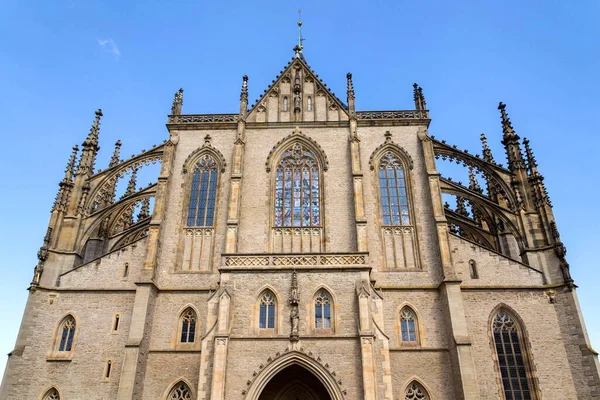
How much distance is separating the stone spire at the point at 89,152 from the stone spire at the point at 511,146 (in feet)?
81.5

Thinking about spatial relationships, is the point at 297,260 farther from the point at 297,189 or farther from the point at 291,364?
the point at 297,189

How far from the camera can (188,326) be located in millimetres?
23500

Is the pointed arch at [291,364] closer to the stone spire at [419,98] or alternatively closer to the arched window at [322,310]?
the arched window at [322,310]

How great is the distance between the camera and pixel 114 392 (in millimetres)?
21656

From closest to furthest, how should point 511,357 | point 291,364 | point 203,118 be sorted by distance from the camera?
point 291,364 → point 511,357 → point 203,118

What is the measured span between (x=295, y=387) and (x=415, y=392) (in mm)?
5466

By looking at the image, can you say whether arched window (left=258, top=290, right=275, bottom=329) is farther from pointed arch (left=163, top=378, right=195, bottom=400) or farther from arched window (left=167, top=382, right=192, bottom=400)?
arched window (left=167, top=382, right=192, bottom=400)

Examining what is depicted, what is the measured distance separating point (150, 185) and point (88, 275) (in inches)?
247

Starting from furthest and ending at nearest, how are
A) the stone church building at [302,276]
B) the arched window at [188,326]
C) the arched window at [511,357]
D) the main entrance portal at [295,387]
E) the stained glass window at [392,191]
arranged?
the stained glass window at [392,191] → the arched window at [188,326] → the main entrance portal at [295,387] → the arched window at [511,357] → the stone church building at [302,276]

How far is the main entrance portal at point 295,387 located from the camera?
21.7 m

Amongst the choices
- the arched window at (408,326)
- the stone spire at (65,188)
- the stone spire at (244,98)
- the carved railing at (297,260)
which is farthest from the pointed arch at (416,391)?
the stone spire at (65,188)

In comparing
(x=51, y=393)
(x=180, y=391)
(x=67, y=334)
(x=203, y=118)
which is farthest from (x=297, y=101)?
(x=51, y=393)

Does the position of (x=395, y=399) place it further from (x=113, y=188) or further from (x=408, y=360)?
(x=113, y=188)

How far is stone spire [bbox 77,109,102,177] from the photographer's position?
2806 cm
